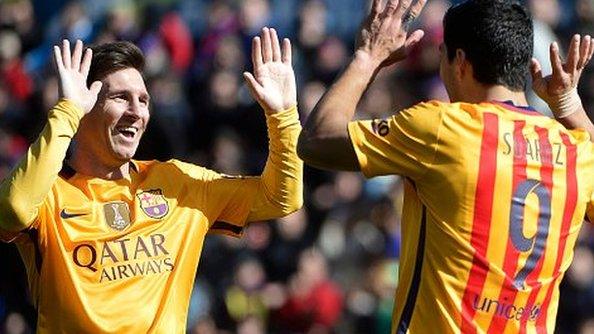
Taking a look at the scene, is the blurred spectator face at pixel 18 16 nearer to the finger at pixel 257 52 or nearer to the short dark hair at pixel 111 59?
the short dark hair at pixel 111 59

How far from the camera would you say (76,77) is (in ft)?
23.5

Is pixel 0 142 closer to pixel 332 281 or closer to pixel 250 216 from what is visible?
pixel 332 281

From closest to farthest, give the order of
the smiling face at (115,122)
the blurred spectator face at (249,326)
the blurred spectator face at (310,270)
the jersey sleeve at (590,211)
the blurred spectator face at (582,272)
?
the jersey sleeve at (590,211)
the smiling face at (115,122)
the blurred spectator face at (582,272)
the blurred spectator face at (249,326)
the blurred spectator face at (310,270)

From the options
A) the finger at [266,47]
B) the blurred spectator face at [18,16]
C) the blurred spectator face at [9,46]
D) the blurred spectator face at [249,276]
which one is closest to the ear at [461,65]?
the finger at [266,47]

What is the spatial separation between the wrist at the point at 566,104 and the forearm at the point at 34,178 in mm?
2171

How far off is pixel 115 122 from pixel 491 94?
1.96 meters

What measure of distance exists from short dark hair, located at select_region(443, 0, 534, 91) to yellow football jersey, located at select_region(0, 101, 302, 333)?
1279 millimetres

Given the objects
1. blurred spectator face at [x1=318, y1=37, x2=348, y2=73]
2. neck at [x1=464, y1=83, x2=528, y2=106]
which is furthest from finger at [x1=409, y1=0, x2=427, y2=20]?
blurred spectator face at [x1=318, y1=37, x2=348, y2=73]

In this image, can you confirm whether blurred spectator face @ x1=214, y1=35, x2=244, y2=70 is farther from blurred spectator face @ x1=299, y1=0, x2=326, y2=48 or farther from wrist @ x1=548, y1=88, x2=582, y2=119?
wrist @ x1=548, y1=88, x2=582, y2=119

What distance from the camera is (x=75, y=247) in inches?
282

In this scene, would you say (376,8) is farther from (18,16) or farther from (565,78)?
(18,16)

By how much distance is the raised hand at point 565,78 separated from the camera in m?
7.02

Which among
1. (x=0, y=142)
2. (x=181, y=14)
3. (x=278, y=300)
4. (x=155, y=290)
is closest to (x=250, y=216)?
(x=155, y=290)

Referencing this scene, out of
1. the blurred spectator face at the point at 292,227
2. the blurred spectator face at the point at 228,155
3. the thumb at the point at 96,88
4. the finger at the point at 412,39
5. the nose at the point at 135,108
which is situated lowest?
the blurred spectator face at the point at 292,227
